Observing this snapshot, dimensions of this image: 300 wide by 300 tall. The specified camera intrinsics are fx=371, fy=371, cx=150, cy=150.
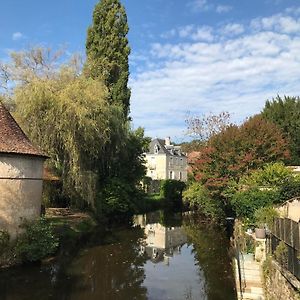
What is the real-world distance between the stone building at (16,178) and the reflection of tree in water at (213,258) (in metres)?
8.14

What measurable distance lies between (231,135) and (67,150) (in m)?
11.2

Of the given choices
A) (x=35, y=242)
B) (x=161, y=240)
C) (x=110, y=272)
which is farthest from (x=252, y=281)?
(x=161, y=240)

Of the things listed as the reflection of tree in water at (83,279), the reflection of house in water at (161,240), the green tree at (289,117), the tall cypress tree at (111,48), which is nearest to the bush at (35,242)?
the reflection of tree in water at (83,279)

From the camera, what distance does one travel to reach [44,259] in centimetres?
1659

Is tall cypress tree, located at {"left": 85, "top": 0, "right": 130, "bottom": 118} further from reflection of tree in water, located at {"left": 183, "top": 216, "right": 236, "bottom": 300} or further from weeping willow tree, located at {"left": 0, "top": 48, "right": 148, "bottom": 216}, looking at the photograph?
reflection of tree in water, located at {"left": 183, "top": 216, "right": 236, "bottom": 300}

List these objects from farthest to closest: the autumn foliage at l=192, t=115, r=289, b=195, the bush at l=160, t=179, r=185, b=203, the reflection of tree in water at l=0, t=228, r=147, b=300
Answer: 1. the bush at l=160, t=179, r=185, b=203
2. the autumn foliage at l=192, t=115, r=289, b=195
3. the reflection of tree in water at l=0, t=228, r=147, b=300

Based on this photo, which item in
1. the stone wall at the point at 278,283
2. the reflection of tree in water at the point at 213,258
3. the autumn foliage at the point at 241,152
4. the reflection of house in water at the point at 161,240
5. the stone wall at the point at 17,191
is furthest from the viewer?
the autumn foliage at the point at 241,152

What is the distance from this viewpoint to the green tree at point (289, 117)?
34562mm

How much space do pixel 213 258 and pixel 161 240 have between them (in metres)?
6.44

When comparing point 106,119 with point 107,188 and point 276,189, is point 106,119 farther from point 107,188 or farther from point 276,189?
point 276,189

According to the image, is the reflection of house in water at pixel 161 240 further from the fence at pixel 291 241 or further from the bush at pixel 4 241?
the fence at pixel 291 241

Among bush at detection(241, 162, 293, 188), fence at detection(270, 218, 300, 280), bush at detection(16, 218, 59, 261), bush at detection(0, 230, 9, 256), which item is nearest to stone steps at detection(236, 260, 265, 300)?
fence at detection(270, 218, 300, 280)

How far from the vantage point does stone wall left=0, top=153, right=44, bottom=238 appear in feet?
50.6

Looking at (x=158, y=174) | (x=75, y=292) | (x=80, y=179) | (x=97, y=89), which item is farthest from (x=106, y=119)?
(x=158, y=174)
